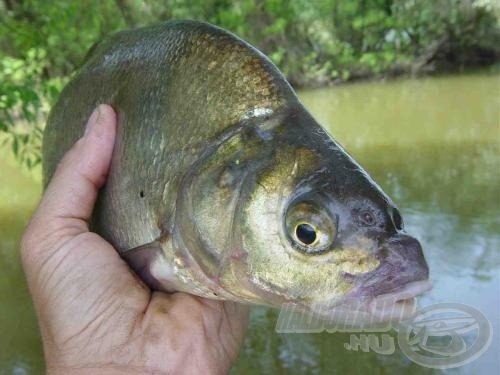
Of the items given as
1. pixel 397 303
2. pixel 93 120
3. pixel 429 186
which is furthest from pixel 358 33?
pixel 397 303

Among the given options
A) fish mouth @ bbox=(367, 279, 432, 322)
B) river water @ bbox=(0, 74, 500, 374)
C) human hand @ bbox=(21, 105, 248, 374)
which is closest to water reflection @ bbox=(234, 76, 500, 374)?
river water @ bbox=(0, 74, 500, 374)

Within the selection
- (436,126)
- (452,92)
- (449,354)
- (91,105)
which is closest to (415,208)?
(449,354)

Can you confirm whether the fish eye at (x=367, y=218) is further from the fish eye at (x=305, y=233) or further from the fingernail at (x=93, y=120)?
the fingernail at (x=93, y=120)

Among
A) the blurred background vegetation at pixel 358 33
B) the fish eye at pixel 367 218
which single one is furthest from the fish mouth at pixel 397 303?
the blurred background vegetation at pixel 358 33

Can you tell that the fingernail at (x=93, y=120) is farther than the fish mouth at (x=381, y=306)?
Yes

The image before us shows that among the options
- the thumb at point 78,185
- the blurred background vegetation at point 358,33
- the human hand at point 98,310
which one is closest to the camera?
the human hand at point 98,310

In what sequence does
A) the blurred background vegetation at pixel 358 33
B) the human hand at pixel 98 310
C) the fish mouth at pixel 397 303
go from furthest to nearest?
the blurred background vegetation at pixel 358 33 → the human hand at pixel 98 310 → the fish mouth at pixel 397 303

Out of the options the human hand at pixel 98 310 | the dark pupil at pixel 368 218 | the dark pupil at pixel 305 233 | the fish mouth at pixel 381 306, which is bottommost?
the human hand at pixel 98 310

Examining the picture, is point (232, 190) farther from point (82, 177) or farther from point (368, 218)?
point (82, 177)
